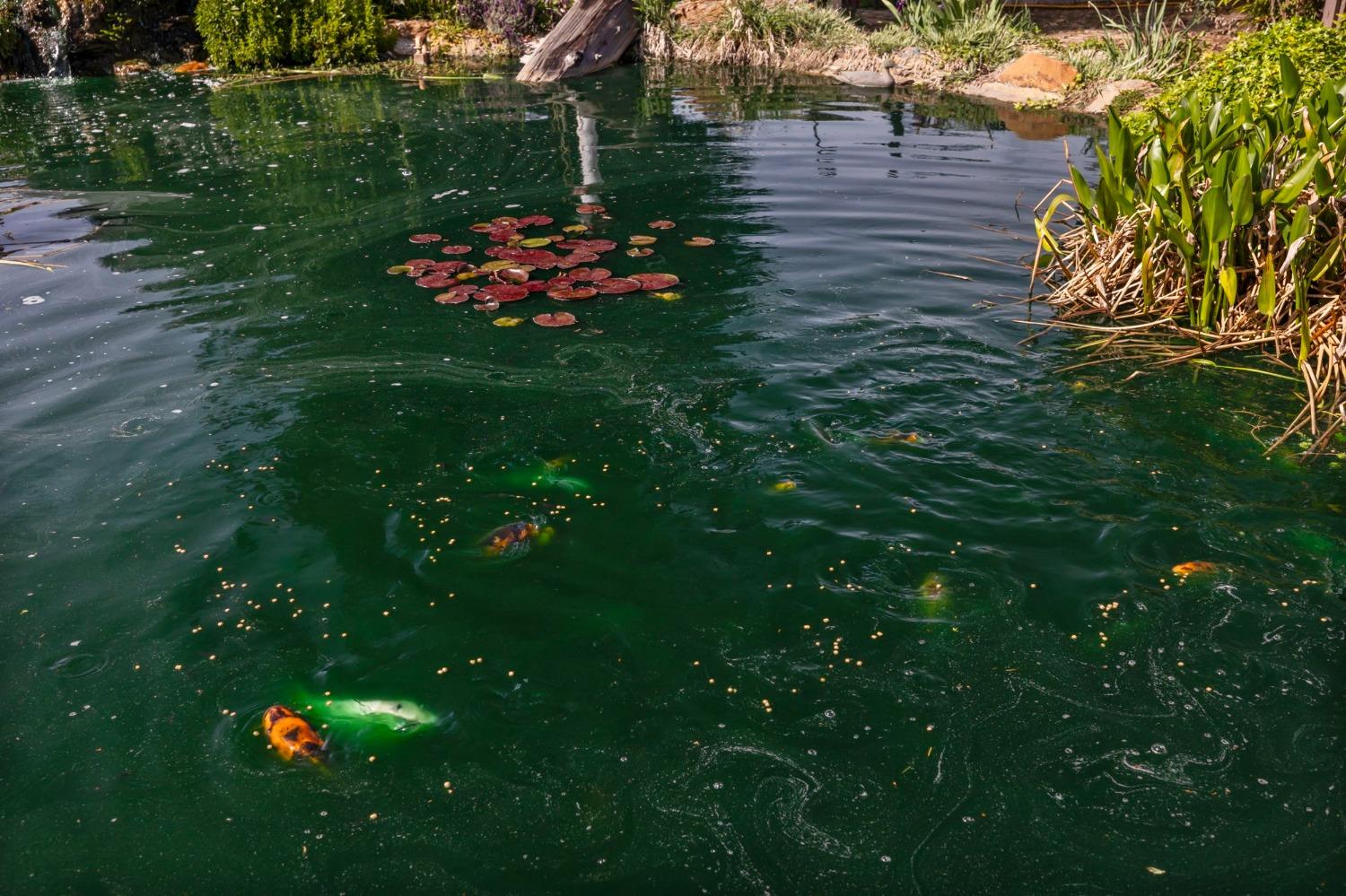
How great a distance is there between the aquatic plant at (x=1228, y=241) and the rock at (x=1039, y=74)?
264 inches

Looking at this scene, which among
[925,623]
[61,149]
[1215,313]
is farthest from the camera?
[61,149]

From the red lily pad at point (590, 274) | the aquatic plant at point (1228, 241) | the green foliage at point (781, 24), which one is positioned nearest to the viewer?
the aquatic plant at point (1228, 241)

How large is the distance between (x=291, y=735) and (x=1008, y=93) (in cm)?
1232

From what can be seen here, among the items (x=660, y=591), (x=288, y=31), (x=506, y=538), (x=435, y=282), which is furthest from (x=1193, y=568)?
(x=288, y=31)

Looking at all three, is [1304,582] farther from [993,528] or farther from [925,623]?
[925,623]

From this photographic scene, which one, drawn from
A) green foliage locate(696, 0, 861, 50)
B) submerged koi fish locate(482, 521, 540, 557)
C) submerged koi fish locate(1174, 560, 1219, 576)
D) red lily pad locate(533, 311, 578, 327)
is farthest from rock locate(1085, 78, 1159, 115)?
submerged koi fish locate(482, 521, 540, 557)

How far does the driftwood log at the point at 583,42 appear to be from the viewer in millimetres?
15180

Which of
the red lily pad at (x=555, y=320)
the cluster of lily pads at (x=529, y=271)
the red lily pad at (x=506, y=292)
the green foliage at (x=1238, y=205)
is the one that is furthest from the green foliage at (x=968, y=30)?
the red lily pad at (x=555, y=320)

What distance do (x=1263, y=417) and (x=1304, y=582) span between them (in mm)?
1426

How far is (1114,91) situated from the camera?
11.8m

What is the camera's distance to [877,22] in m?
16.6

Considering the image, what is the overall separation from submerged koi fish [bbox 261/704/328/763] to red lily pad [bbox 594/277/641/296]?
12.5 feet

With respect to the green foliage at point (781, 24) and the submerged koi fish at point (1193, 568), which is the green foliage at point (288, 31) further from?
the submerged koi fish at point (1193, 568)

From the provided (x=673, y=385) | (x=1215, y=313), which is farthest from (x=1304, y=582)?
(x=673, y=385)
